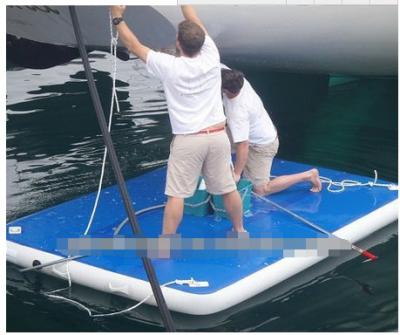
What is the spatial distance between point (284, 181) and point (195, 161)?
54.5 inches

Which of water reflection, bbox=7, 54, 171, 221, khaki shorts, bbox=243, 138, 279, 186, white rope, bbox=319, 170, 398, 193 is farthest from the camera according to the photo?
water reflection, bbox=7, 54, 171, 221

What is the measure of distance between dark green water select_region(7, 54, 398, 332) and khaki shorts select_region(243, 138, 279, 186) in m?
1.01

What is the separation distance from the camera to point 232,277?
3.95m

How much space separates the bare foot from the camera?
5375 millimetres

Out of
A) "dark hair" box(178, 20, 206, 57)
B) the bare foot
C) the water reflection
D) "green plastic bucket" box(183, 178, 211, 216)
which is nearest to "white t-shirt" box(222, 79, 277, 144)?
"green plastic bucket" box(183, 178, 211, 216)

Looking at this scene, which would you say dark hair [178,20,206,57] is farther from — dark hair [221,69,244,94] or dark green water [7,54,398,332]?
dark green water [7,54,398,332]

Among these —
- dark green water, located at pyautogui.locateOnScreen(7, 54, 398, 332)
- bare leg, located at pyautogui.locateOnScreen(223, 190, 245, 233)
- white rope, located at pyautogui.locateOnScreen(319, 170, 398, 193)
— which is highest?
bare leg, located at pyautogui.locateOnScreen(223, 190, 245, 233)

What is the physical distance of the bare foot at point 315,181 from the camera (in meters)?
5.38

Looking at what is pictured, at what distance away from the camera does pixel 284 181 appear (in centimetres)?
532

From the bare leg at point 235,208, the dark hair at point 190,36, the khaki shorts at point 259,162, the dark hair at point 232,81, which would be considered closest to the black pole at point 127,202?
the dark hair at point 190,36

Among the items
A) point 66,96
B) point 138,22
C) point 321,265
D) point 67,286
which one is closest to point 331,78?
point 66,96

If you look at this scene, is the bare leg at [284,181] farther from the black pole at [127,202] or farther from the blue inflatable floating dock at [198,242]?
the black pole at [127,202]

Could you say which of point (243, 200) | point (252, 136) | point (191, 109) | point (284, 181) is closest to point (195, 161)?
point (191, 109)

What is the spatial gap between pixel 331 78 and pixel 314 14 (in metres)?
4.68
